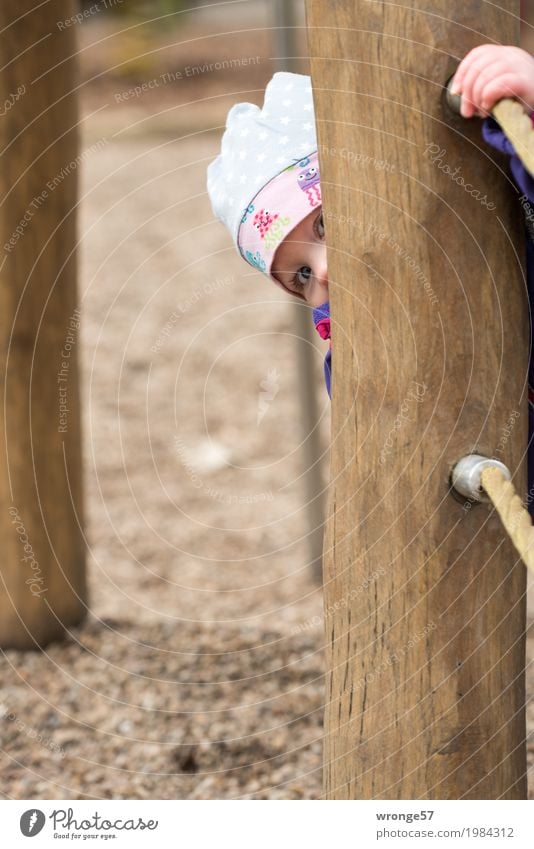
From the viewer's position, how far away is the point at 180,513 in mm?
4285

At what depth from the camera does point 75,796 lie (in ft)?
7.45

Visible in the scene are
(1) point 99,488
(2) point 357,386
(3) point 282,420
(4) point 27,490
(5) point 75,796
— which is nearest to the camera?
(2) point 357,386

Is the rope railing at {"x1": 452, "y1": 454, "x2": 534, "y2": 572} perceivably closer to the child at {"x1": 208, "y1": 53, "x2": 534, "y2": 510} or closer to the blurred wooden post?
the child at {"x1": 208, "y1": 53, "x2": 534, "y2": 510}

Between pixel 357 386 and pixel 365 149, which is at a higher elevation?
pixel 365 149

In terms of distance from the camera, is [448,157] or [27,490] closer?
[448,157]

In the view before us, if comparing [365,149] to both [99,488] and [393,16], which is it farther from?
[99,488]

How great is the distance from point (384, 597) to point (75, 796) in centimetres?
120

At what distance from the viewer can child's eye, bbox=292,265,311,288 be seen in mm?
1560

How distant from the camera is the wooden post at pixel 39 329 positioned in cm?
261

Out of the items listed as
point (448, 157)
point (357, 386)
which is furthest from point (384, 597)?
point (448, 157)

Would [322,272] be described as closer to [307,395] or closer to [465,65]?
[465,65]

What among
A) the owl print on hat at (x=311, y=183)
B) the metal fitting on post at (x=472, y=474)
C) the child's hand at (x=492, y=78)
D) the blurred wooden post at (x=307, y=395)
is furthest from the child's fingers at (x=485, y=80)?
the blurred wooden post at (x=307, y=395)

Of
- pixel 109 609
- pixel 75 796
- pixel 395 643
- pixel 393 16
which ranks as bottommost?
pixel 395 643

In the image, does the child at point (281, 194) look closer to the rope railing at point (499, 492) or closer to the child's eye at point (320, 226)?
the child's eye at point (320, 226)
